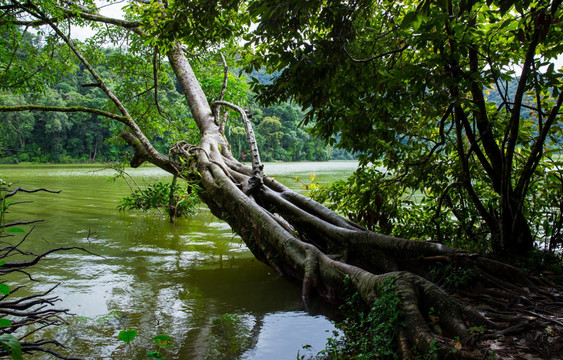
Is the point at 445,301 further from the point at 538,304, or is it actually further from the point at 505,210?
the point at 505,210

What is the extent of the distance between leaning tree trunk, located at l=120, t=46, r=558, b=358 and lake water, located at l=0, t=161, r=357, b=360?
0.46 metres

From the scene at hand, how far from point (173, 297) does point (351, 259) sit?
2244 millimetres

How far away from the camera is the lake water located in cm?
324

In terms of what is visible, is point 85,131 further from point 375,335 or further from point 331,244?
point 375,335

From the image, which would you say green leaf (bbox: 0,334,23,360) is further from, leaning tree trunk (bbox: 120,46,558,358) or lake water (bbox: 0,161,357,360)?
leaning tree trunk (bbox: 120,46,558,358)

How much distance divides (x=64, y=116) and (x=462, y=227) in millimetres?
54898

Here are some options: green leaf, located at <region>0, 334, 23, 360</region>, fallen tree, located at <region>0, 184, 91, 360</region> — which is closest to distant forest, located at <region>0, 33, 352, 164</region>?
fallen tree, located at <region>0, 184, 91, 360</region>

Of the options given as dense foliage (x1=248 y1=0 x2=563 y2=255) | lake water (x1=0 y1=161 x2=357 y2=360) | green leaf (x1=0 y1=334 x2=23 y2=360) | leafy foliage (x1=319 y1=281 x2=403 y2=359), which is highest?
dense foliage (x1=248 y1=0 x2=563 y2=255)

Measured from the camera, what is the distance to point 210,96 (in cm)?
1188

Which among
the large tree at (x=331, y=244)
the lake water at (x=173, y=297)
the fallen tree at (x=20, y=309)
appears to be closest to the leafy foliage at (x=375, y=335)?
the large tree at (x=331, y=244)

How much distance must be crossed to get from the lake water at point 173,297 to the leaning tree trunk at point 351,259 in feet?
1.50

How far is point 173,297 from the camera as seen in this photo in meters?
4.47

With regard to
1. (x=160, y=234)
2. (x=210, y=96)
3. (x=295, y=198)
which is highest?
(x=210, y=96)

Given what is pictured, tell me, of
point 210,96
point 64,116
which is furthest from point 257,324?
point 64,116
